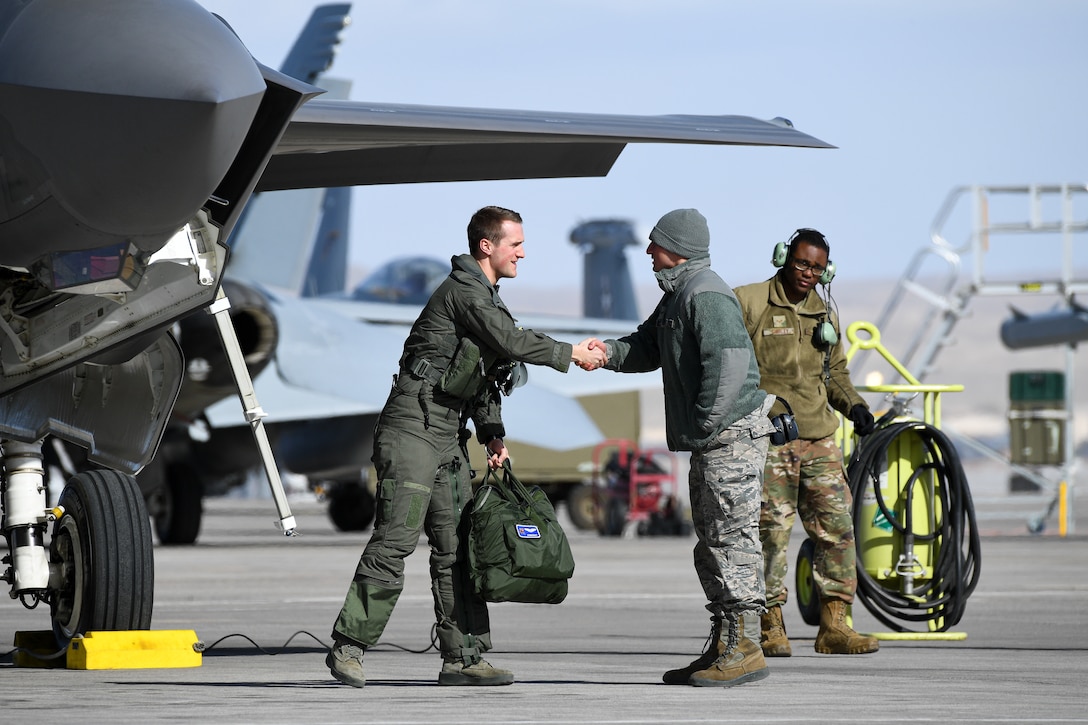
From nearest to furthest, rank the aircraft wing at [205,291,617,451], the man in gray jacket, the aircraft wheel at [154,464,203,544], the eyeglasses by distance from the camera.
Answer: the man in gray jacket, the eyeglasses, the aircraft wheel at [154,464,203,544], the aircraft wing at [205,291,617,451]

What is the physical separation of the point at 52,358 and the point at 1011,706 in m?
4.04

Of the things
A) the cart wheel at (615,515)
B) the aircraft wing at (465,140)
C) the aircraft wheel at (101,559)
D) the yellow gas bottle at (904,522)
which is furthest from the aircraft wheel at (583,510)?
the aircraft wheel at (101,559)

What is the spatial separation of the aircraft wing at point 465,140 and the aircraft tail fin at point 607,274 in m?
43.1

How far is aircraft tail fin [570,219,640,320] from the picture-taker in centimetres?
5219

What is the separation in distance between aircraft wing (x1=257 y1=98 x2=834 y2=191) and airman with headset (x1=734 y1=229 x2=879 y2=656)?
0.81 meters

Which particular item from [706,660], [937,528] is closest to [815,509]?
[937,528]

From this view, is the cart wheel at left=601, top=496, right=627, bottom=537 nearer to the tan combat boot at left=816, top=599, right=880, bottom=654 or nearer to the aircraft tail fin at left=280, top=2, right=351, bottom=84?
the aircraft tail fin at left=280, top=2, right=351, bottom=84

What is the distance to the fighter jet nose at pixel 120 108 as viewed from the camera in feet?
17.3

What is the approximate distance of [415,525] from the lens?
6.32 m

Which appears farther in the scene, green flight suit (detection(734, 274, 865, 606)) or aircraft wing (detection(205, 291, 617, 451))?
aircraft wing (detection(205, 291, 617, 451))

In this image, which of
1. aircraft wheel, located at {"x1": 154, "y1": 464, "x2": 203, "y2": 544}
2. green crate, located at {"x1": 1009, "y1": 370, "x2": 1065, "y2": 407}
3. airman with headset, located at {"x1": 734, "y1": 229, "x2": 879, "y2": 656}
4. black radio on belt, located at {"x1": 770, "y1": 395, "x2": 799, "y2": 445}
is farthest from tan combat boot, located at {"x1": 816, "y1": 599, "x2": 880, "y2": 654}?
green crate, located at {"x1": 1009, "y1": 370, "x2": 1065, "y2": 407}

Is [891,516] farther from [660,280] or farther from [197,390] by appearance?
[197,390]

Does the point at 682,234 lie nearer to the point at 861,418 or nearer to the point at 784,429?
the point at 784,429

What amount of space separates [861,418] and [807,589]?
1364 millimetres
